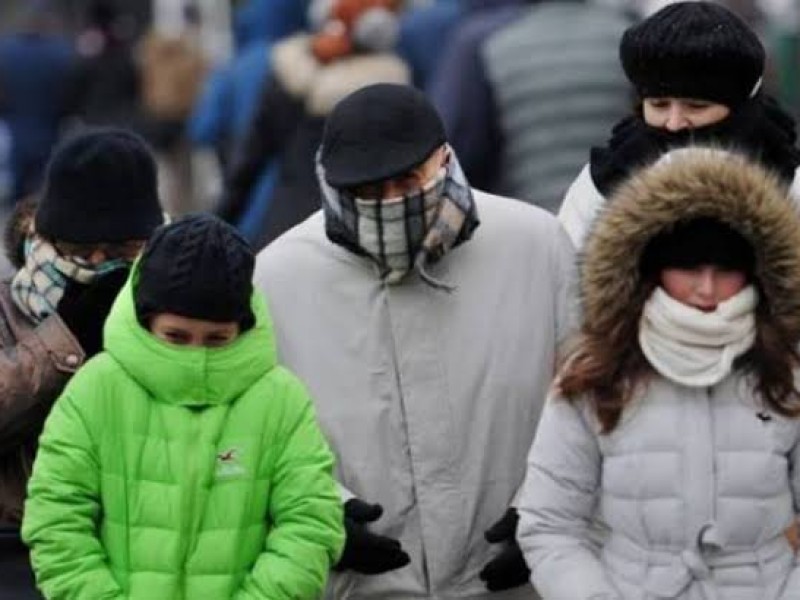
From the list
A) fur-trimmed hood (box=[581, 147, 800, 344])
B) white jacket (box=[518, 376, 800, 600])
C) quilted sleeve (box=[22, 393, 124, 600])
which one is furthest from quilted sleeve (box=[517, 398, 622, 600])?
quilted sleeve (box=[22, 393, 124, 600])

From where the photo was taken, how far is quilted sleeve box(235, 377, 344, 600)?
638 centimetres

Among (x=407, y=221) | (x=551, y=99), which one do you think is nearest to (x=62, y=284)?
(x=407, y=221)

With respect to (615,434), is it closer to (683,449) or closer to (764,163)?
(683,449)

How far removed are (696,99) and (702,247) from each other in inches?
25.5

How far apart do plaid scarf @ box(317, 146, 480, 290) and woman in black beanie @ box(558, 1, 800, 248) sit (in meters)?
0.29

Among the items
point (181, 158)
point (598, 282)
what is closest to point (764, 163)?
point (598, 282)

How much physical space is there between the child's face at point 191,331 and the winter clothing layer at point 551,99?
327 centimetres

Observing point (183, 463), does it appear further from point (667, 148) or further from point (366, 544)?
point (667, 148)

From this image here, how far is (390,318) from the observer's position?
22.1 ft

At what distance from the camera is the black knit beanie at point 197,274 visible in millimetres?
6348

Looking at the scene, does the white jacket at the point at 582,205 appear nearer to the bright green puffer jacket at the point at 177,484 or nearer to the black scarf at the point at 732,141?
the black scarf at the point at 732,141

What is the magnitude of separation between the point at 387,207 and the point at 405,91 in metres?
0.32

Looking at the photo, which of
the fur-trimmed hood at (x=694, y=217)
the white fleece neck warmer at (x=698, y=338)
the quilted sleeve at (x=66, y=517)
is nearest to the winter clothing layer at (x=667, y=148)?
the fur-trimmed hood at (x=694, y=217)

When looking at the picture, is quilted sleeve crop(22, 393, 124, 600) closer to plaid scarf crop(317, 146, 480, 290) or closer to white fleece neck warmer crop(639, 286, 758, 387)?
plaid scarf crop(317, 146, 480, 290)
